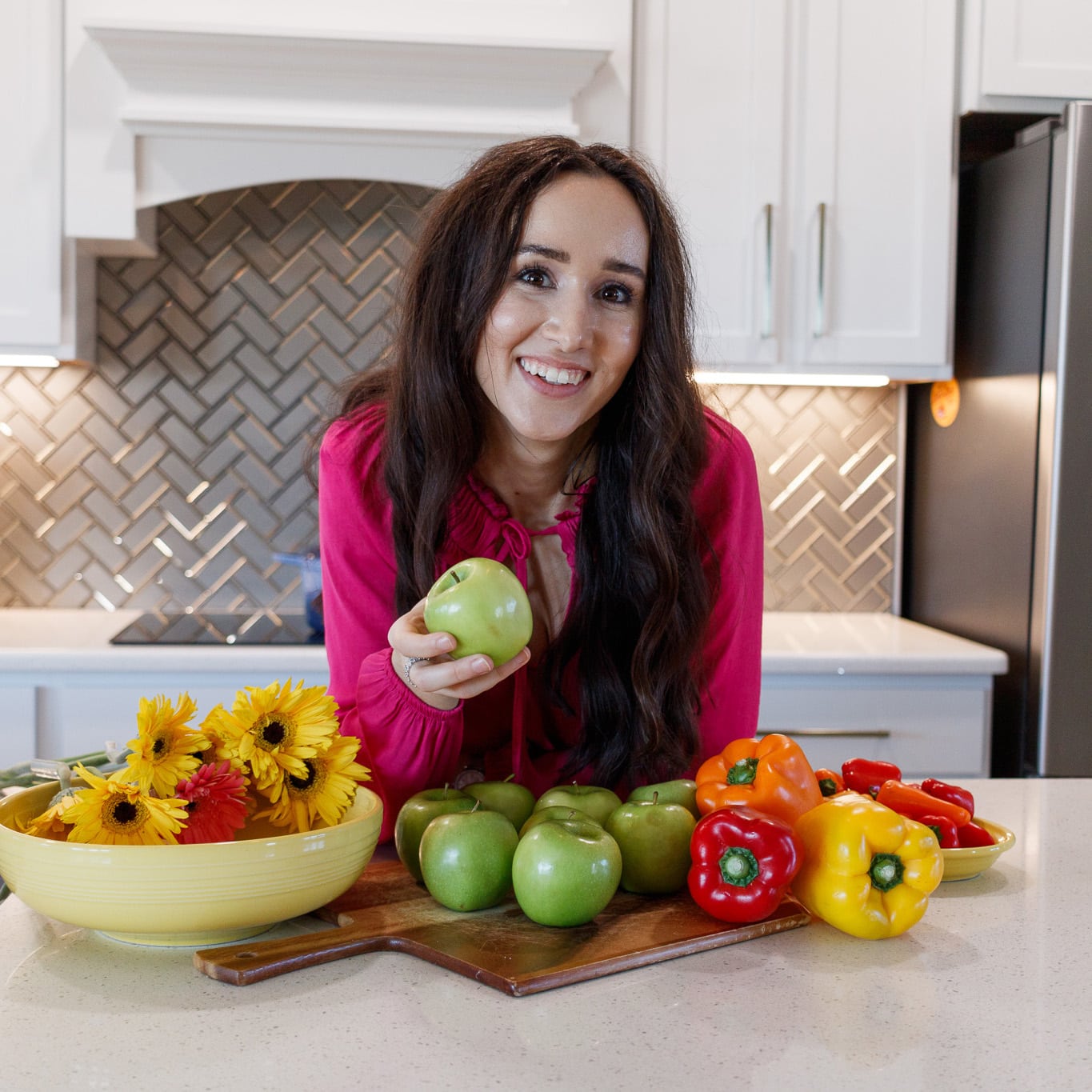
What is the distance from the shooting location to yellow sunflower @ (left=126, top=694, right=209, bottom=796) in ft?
2.59

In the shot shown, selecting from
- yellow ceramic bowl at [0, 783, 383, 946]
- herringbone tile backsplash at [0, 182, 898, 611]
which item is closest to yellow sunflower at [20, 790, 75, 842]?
yellow ceramic bowl at [0, 783, 383, 946]

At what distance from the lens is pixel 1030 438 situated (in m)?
2.24

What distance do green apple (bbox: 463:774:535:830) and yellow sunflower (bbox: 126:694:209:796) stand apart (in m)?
0.23

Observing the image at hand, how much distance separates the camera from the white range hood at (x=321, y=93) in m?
2.18

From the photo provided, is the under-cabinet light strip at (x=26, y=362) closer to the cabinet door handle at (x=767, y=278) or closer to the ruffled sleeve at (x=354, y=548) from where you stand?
the ruffled sleeve at (x=354, y=548)

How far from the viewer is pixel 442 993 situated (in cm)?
75

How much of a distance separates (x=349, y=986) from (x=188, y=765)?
18 centimetres

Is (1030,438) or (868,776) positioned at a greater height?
(1030,438)

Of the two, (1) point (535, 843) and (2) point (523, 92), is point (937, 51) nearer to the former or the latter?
(2) point (523, 92)

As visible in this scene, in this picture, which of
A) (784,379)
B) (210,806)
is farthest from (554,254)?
(784,379)

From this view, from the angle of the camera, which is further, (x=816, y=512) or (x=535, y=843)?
(x=816, y=512)

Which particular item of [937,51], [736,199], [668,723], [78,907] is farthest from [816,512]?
[78,907]

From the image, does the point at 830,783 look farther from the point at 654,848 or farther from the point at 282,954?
the point at 282,954

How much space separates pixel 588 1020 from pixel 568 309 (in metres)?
0.71
